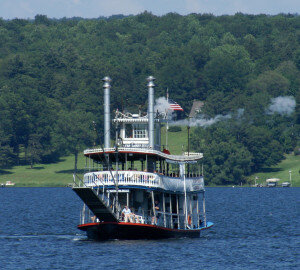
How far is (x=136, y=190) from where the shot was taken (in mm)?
82000

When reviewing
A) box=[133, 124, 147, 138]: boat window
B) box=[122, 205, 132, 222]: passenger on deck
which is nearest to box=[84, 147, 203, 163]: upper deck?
box=[133, 124, 147, 138]: boat window

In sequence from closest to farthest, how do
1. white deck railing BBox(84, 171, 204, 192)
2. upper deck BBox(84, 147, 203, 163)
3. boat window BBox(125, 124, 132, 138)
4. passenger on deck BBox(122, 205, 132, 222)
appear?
1. passenger on deck BBox(122, 205, 132, 222)
2. white deck railing BBox(84, 171, 204, 192)
3. upper deck BBox(84, 147, 203, 163)
4. boat window BBox(125, 124, 132, 138)

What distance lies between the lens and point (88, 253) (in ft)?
250

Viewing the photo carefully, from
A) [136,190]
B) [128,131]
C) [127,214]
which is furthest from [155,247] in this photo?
[128,131]

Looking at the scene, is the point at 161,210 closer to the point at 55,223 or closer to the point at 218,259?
the point at 218,259

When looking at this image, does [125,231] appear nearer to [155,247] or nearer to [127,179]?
[155,247]

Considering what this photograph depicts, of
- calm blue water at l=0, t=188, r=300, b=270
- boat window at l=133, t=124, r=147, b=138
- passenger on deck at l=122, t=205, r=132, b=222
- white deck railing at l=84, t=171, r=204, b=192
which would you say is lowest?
calm blue water at l=0, t=188, r=300, b=270

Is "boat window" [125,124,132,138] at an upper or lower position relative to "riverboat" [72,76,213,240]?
upper

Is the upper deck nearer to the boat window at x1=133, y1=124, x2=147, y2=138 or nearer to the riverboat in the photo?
the riverboat

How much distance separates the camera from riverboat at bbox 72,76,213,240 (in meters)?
78.5

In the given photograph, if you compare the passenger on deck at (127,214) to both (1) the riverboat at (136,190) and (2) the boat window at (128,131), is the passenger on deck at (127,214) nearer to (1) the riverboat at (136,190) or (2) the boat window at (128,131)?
(1) the riverboat at (136,190)

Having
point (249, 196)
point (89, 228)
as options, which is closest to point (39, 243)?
point (89, 228)

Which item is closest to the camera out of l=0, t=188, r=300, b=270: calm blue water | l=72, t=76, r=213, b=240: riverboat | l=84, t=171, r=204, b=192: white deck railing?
l=0, t=188, r=300, b=270: calm blue water

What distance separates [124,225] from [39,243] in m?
11.1
